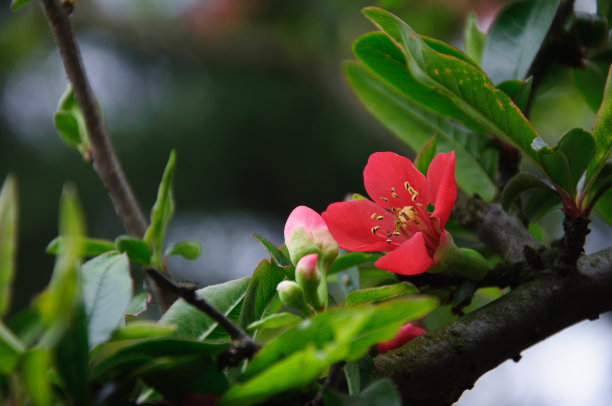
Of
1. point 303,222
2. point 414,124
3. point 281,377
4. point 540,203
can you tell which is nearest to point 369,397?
point 281,377

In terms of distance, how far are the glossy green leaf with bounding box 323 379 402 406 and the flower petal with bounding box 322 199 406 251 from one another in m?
0.19

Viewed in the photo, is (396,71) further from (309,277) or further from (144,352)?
(144,352)

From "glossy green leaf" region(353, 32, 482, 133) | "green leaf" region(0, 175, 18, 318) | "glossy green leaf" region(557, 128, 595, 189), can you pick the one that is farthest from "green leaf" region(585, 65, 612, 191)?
"green leaf" region(0, 175, 18, 318)

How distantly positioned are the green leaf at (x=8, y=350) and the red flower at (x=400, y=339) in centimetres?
28

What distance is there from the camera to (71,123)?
62cm

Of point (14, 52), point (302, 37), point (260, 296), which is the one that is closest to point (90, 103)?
point (260, 296)

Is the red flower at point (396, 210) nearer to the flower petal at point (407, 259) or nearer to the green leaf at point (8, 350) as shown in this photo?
the flower petal at point (407, 259)

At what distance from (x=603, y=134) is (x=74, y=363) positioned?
0.48m

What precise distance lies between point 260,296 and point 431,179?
194 millimetres

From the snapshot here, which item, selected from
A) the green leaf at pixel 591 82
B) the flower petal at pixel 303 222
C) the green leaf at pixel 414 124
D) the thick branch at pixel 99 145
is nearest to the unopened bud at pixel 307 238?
the flower petal at pixel 303 222

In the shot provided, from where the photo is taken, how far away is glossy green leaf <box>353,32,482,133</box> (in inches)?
23.9

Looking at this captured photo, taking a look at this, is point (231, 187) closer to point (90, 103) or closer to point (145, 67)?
point (145, 67)

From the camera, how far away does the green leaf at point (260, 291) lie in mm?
464

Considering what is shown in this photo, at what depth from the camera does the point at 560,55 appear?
2.48ft
